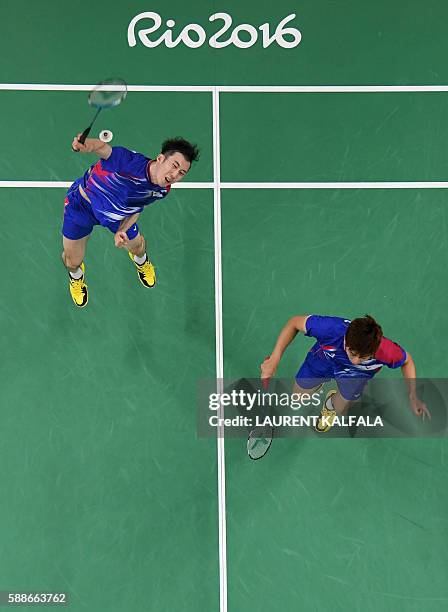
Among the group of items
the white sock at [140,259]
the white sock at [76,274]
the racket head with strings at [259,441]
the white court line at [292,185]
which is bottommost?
the racket head with strings at [259,441]

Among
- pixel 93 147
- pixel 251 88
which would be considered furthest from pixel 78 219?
pixel 251 88

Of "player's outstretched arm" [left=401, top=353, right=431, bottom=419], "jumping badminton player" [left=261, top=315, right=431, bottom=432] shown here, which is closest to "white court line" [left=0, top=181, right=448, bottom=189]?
"jumping badminton player" [left=261, top=315, right=431, bottom=432]

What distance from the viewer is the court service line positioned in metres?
6.19

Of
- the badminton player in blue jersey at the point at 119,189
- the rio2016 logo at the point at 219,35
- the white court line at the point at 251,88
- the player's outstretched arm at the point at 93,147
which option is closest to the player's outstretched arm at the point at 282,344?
the badminton player in blue jersey at the point at 119,189

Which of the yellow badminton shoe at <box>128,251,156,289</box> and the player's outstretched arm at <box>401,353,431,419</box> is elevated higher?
the yellow badminton shoe at <box>128,251,156,289</box>

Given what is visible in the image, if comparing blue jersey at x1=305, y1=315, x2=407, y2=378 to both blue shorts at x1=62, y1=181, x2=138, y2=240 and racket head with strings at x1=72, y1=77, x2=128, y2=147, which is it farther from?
racket head with strings at x1=72, y1=77, x2=128, y2=147

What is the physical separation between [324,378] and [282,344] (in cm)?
78

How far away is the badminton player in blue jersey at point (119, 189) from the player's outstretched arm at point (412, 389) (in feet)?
7.35

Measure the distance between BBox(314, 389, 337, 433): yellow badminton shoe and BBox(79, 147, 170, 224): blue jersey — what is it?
220 centimetres

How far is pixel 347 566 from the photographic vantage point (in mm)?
6215

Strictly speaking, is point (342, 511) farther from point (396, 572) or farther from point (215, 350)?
point (215, 350)

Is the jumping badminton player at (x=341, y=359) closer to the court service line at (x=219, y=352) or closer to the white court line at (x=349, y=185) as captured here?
the court service line at (x=219, y=352)

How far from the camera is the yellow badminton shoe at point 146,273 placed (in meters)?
6.45

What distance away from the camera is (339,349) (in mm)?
5809
